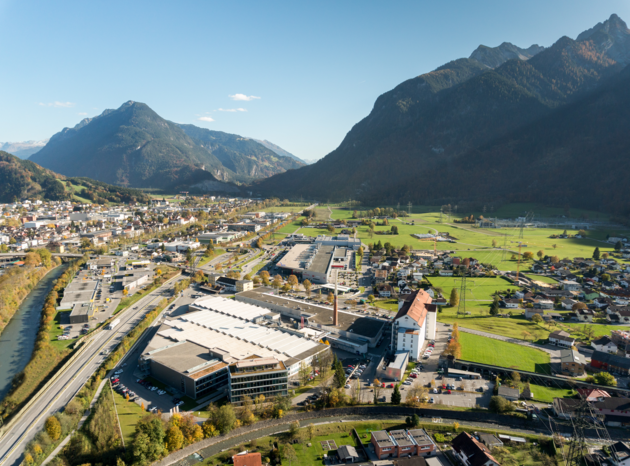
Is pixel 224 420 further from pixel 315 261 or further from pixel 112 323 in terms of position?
pixel 315 261

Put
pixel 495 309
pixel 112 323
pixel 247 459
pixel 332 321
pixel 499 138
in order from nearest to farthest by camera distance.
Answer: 1. pixel 247 459
2. pixel 332 321
3. pixel 112 323
4. pixel 495 309
5. pixel 499 138

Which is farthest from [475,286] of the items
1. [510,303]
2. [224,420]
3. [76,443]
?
[76,443]

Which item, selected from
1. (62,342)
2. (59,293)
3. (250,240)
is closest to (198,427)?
(62,342)

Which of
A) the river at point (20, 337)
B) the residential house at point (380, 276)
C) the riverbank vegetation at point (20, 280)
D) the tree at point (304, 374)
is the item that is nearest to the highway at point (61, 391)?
the river at point (20, 337)

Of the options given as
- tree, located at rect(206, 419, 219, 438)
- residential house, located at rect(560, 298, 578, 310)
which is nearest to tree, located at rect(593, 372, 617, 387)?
residential house, located at rect(560, 298, 578, 310)

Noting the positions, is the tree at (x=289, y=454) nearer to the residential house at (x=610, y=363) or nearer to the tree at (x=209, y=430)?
the tree at (x=209, y=430)

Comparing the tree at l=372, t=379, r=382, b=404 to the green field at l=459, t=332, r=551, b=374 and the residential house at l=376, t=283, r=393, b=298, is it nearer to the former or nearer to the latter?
the green field at l=459, t=332, r=551, b=374

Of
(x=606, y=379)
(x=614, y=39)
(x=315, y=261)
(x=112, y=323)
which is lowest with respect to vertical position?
(x=112, y=323)
